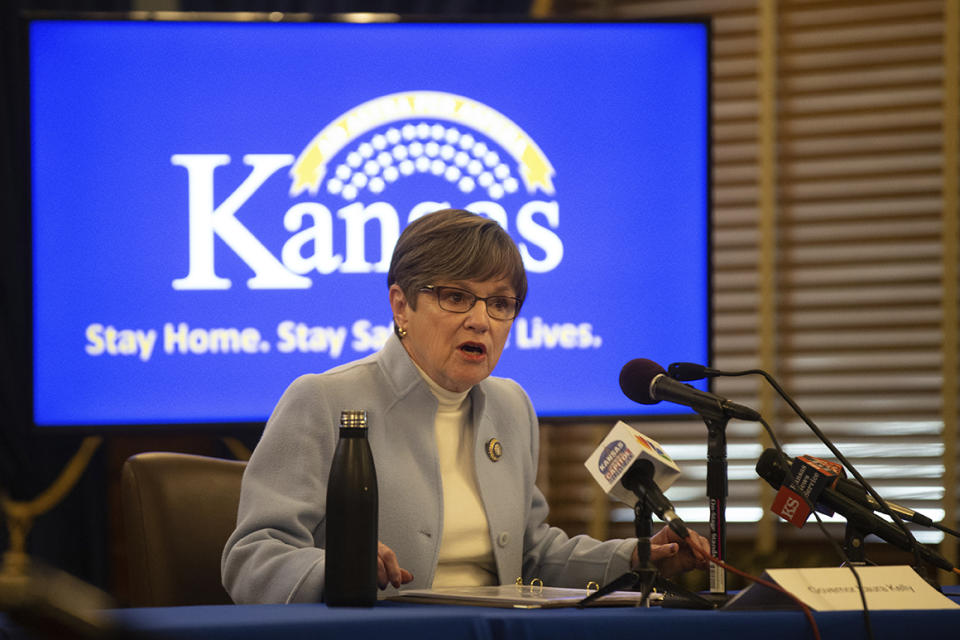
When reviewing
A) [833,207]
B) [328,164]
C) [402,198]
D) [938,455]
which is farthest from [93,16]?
[938,455]

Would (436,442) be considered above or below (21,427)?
above

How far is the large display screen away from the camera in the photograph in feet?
10.4

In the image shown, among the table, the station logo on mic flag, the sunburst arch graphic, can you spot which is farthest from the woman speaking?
the sunburst arch graphic

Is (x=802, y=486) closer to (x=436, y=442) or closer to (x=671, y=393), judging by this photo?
(x=671, y=393)

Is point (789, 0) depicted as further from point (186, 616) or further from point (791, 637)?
point (186, 616)

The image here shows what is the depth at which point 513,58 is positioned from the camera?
337cm

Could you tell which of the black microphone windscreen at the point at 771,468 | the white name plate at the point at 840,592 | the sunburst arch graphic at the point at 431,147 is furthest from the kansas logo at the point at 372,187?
the white name plate at the point at 840,592

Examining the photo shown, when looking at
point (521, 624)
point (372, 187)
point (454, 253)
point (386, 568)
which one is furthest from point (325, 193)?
point (521, 624)

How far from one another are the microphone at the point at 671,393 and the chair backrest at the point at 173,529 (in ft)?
4.00

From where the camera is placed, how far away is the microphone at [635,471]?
1.51 metres

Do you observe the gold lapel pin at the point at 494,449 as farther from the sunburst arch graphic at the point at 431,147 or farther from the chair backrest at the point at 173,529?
the sunburst arch graphic at the point at 431,147

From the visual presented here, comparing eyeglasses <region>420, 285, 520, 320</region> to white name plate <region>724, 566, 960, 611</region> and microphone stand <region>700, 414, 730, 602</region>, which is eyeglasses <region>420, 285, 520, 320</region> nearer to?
microphone stand <region>700, 414, 730, 602</region>

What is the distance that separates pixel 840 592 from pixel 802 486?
0.21 m

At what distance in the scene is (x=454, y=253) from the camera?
7.24 ft
